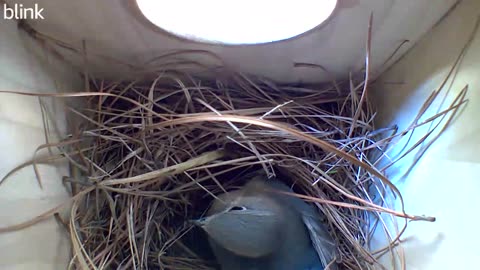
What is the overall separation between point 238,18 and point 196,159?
26 cm

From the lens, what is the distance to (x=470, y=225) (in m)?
0.59

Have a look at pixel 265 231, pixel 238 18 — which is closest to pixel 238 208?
pixel 265 231

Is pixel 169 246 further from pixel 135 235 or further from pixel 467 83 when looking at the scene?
pixel 467 83

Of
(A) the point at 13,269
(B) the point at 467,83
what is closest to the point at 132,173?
(A) the point at 13,269

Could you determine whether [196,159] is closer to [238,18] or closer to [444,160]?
[238,18]

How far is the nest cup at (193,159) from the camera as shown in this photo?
82 cm

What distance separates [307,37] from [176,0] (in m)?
0.20

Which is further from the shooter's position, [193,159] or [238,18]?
[193,159]

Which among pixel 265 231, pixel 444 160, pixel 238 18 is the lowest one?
pixel 265 231

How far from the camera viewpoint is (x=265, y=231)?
2.65 feet

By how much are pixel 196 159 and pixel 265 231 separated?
169 millimetres

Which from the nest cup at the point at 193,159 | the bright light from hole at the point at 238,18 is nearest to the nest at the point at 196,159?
the nest cup at the point at 193,159

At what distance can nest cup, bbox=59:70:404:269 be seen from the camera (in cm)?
82

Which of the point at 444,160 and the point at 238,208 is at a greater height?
the point at 444,160
